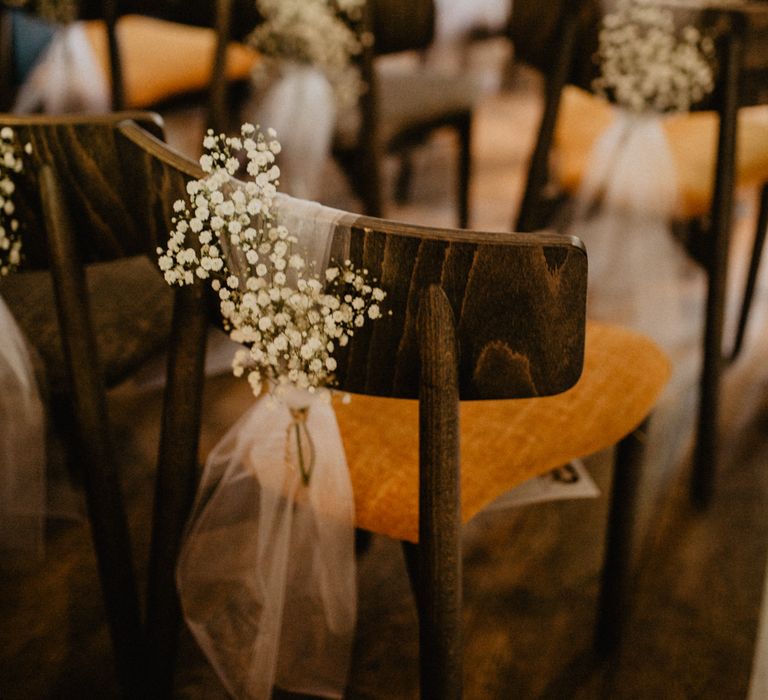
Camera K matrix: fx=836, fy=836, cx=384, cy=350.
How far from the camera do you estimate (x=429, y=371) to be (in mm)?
789

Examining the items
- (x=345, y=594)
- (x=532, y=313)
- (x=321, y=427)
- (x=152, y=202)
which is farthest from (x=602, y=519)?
(x=152, y=202)

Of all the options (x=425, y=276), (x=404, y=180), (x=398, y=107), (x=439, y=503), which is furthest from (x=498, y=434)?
(x=404, y=180)

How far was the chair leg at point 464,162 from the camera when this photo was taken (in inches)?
95.3

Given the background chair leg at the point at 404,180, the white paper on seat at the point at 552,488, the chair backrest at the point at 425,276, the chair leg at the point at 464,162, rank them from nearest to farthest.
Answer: the chair backrest at the point at 425,276, the white paper on seat at the point at 552,488, the chair leg at the point at 464,162, the background chair leg at the point at 404,180

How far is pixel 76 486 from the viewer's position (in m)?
1.69

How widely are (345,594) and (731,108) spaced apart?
1.03 meters

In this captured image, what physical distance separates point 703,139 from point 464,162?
755 millimetres

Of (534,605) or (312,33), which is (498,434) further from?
(312,33)

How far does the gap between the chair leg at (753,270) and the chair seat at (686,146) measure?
89 mm

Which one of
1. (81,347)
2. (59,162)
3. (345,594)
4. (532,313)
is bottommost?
(345,594)

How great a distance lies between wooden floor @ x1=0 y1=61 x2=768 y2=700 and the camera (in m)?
1.33

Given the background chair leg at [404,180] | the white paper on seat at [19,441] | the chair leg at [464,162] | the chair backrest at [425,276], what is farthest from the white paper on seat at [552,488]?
the background chair leg at [404,180]

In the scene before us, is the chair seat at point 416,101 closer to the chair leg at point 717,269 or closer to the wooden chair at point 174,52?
the wooden chair at point 174,52

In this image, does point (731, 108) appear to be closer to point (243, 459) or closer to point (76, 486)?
point (243, 459)
